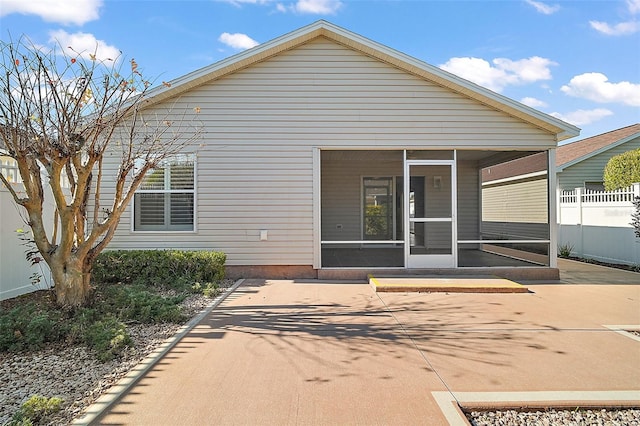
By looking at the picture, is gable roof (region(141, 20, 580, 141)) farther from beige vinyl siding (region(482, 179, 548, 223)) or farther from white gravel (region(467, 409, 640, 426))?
white gravel (region(467, 409, 640, 426))

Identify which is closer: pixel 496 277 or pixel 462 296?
pixel 462 296

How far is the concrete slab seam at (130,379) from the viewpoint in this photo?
2666 mm

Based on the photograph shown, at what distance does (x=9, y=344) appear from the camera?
3889 mm

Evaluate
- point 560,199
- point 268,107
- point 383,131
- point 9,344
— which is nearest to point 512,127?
point 383,131

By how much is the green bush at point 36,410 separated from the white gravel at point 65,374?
0.21 ft

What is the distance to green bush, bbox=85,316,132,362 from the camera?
12.2ft

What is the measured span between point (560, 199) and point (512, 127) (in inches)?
244

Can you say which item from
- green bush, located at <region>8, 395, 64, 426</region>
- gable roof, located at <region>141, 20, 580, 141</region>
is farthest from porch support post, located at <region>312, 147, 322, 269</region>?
green bush, located at <region>8, 395, 64, 426</region>

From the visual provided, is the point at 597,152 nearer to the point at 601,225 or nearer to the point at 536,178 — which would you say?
the point at 601,225

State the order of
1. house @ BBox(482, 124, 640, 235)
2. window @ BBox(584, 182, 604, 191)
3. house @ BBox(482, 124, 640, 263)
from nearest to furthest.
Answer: house @ BBox(482, 124, 640, 235)
house @ BBox(482, 124, 640, 263)
window @ BBox(584, 182, 604, 191)

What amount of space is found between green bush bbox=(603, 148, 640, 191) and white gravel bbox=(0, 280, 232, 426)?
14.5 metres

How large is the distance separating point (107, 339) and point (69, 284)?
1608 millimetres

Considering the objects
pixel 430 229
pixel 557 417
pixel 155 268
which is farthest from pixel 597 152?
pixel 155 268

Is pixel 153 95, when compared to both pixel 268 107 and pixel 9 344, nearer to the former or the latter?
pixel 268 107
